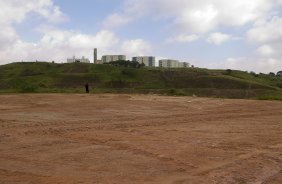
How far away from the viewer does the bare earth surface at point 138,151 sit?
917 centimetres

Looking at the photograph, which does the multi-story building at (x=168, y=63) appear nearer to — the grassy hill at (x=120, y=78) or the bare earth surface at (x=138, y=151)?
the grassy hill at (x=120, y=78)

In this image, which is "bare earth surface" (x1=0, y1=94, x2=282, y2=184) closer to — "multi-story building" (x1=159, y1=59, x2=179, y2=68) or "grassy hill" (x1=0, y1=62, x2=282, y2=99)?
"grassy hill" (x1=0, y1=62, x2=282, y2=99)

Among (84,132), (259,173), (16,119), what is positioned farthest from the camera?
(16,119)

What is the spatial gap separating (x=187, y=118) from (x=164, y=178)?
41.6 ft

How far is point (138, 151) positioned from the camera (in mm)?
11805

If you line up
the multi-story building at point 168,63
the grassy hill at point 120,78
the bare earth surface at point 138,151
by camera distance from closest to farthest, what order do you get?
the bare earth surface at point 138,151 → the grassy hill at point 120,78 → the multi-story building at point 168,63

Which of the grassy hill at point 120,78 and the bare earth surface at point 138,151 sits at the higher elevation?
the grassy hill at point 120,78

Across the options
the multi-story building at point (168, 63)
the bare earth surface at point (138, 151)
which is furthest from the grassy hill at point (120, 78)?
the bare earth surface at point (138, 151)

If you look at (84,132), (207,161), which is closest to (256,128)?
(84,132)

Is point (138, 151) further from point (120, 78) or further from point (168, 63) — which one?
point (168, 63)

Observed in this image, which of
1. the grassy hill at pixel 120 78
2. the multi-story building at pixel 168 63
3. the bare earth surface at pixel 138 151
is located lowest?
the bare earth surface at pixel 138 151

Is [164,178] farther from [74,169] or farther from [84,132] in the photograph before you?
[84,132]

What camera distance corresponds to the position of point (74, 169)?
9508mm

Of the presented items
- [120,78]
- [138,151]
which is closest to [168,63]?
[120,78]
